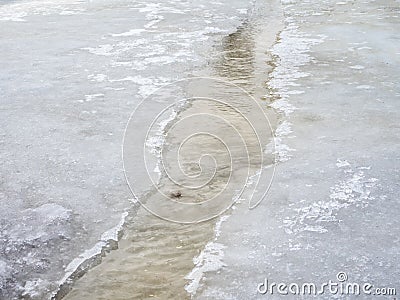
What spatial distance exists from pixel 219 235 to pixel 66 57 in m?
4.30

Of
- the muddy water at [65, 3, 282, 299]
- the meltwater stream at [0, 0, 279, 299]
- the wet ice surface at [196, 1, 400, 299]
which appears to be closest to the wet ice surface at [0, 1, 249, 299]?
the meltwater stream at [0, 0, 279, 299]

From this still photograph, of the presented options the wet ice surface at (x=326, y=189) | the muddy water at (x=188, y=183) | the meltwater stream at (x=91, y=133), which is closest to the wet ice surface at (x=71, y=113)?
the meltwater stream at (x=91, y=133)

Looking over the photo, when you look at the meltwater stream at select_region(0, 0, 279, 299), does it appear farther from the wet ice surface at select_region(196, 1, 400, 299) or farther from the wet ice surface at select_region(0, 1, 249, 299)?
the wet ice surface at select_region(196, 1, 400, 299)

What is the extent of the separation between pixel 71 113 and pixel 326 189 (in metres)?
2.38

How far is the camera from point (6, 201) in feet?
11.2

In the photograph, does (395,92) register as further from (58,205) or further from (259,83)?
(58,205)

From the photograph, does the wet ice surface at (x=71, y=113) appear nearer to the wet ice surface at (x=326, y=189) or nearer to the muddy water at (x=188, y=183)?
the muddy water at (x=188, y=183)

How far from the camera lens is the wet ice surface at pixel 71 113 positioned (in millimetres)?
3010

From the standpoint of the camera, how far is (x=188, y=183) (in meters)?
3.73

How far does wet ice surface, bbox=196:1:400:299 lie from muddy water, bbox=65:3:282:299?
174mm

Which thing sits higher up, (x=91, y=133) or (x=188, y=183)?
(x=91, y=133)

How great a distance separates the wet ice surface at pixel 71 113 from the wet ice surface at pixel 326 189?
32.2 inches

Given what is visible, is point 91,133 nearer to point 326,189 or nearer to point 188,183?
point 188,183

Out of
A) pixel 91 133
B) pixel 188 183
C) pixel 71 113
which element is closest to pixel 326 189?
pixel 188 183
